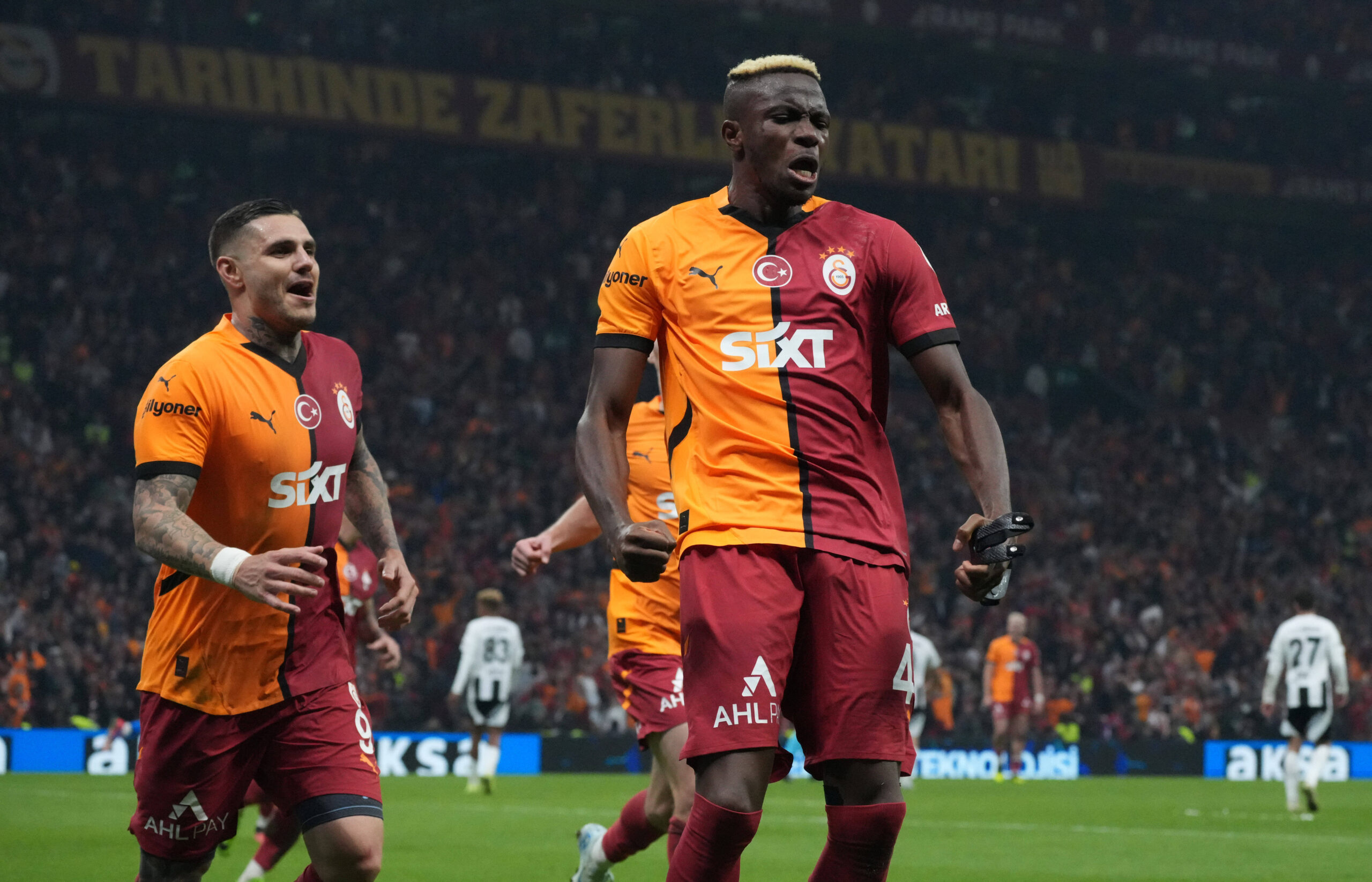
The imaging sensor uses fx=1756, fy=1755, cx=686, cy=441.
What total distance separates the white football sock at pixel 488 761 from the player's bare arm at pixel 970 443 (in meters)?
15.3

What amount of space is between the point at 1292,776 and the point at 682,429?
48.7 ft

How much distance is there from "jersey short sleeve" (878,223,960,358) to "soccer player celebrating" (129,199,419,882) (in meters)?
1.65

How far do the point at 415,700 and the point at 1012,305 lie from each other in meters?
16.1

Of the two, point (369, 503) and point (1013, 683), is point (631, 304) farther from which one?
point (1013, 683)

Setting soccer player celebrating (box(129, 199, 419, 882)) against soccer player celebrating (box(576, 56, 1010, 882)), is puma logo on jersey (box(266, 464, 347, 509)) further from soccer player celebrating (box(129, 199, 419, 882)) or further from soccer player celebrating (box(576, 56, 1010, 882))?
soccer player celebrating (box(576, 56, 1010, 882))

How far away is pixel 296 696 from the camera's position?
5.22 metres

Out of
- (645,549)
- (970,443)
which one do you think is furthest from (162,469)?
(970,443)

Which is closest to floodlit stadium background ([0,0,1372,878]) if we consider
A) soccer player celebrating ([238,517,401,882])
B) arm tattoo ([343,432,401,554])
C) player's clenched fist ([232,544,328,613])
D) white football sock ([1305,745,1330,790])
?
white football sock ([1305,745,1330,790])

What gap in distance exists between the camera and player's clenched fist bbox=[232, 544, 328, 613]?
4.55 m

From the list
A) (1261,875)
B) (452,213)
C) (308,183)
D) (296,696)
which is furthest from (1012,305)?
(296,696)

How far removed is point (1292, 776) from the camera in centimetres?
1777

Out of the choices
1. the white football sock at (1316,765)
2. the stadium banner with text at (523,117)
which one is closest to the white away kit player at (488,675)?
the white football sock at (1316,765)

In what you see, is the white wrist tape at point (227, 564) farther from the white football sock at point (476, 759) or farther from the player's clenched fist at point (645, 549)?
the white football sock at point (476, 759)

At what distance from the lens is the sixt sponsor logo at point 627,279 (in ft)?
15.5
